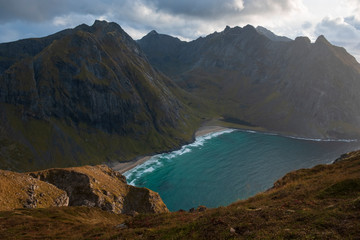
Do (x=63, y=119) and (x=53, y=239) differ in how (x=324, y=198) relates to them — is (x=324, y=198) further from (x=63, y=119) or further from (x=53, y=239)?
(x=63, y=119)

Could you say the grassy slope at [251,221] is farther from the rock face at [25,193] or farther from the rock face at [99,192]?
the rock face at [99,192]

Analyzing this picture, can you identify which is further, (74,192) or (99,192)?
(99,192)

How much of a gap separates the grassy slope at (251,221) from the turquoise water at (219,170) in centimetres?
8101

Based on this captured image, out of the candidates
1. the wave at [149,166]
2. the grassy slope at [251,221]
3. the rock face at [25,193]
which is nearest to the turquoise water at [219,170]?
the wave at [149,166]

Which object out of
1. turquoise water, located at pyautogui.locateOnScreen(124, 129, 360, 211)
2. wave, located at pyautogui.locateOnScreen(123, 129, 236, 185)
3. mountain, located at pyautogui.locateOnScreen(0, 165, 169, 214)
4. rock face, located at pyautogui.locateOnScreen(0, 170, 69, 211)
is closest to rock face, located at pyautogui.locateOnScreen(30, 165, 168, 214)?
mountain, located at pyautogui.locateOnScreen(0, 165, 169, 214)

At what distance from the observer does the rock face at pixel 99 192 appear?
49.5m

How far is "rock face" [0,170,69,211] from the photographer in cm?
3659

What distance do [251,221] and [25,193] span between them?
1494 inches

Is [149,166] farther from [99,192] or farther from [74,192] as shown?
[74,192]

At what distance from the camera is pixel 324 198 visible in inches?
979

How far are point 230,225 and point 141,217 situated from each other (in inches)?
527

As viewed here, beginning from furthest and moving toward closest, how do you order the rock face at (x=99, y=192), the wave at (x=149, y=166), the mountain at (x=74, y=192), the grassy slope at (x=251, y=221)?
the wave at (x=149, y=166), the rock face at (x=99, y=192), the mountain at (x=74, y=192), the grassy slope at (x=251, y=221)

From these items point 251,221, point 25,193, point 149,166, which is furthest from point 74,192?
point 149,166

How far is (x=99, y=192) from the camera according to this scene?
51.5 m
